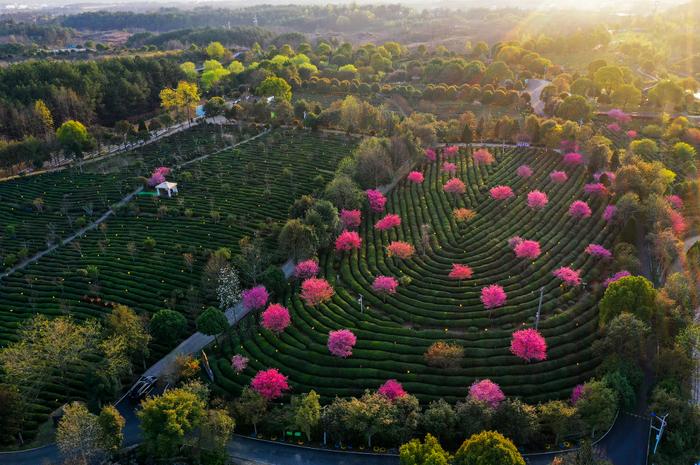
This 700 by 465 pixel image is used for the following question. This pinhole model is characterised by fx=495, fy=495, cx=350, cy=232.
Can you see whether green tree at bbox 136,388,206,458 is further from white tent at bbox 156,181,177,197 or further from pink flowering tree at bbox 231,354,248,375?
white tent at bbox 156,181,177,197

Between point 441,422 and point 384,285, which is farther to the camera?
point 384,285

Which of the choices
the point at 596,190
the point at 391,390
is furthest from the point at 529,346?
the point at 596,190

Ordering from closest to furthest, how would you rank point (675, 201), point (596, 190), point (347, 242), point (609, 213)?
1. point (347, 242)
2. point (609, 213)
3. point (675, 201)
4. point (596, 190)

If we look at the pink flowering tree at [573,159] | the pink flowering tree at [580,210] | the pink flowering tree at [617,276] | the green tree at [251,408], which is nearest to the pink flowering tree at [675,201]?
Answer: the pink flowering tree at [580,210]

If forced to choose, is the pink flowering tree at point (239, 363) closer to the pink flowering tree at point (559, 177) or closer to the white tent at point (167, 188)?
the white tent at point (167, 188)

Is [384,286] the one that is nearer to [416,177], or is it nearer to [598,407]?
[598,407]

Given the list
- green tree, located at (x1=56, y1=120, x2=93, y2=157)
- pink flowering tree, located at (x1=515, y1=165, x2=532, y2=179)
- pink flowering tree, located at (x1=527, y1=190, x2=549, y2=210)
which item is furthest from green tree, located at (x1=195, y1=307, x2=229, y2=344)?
green tree, located at (x1=56, y1=120, x2=93, y2=157)

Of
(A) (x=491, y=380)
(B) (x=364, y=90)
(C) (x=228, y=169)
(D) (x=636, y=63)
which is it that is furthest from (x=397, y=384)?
(D) (x=636, y=63)
